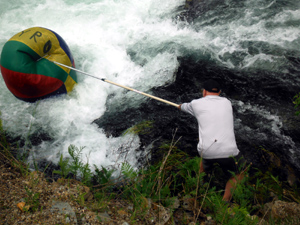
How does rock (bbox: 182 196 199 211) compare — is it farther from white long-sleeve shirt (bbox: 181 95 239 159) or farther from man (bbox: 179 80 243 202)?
white long-sleeve shirt (bbox: 181 95 239 159)

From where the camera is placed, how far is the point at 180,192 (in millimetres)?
3279

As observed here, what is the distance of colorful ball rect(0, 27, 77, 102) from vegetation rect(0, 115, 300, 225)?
125cm

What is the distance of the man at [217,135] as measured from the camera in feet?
9.86

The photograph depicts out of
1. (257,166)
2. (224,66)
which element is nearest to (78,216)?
(257,166)

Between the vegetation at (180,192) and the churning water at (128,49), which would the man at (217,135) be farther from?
the churning water at (128,49)

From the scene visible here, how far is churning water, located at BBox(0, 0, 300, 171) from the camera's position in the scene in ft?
14.4

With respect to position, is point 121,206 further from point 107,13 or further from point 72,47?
point 107,13

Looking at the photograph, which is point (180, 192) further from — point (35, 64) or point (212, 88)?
point (35, 64)

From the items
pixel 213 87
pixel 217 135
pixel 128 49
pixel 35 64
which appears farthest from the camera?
pixel 128 49

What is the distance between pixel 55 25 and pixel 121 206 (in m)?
5.59

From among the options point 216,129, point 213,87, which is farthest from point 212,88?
point 216,129

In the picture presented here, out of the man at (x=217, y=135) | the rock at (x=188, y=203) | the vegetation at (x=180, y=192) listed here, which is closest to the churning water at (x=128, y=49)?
the vegetation at (x=180, y=192)

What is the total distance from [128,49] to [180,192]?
3.92 m

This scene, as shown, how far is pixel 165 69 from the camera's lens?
5.41 metres
